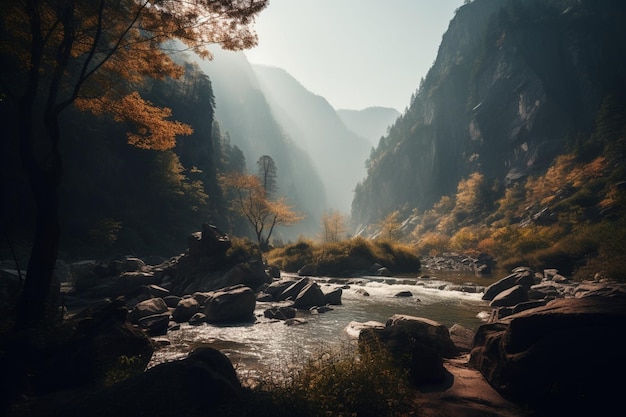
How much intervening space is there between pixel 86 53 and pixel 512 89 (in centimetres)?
10232

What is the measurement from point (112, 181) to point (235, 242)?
32.9 m

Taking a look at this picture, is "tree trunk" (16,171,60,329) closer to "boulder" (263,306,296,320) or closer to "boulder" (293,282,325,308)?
"boulder" (263,306,296,320)

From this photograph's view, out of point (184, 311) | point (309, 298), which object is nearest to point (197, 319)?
point (184, 311)

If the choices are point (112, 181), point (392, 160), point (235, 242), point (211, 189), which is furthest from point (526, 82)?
point (112, 181)

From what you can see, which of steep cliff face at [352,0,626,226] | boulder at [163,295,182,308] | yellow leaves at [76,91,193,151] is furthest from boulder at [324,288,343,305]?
steep cliff face at [352,0,626,226]

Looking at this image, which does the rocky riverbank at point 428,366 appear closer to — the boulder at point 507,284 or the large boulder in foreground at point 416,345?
the large boulder in foreground at point 416,345

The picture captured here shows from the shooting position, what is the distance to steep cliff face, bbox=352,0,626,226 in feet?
232

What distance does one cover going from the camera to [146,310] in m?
13.2

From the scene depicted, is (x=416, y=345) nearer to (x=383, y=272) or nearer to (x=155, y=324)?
(x=155, y=324)

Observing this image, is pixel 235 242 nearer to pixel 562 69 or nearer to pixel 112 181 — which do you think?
pixel 112 181

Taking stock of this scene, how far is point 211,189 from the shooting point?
70.6 meters

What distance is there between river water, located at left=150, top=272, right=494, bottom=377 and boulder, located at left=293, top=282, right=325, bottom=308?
101 cm

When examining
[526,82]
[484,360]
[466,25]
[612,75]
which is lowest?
[484,360]

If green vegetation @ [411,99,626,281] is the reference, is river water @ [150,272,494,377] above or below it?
below
